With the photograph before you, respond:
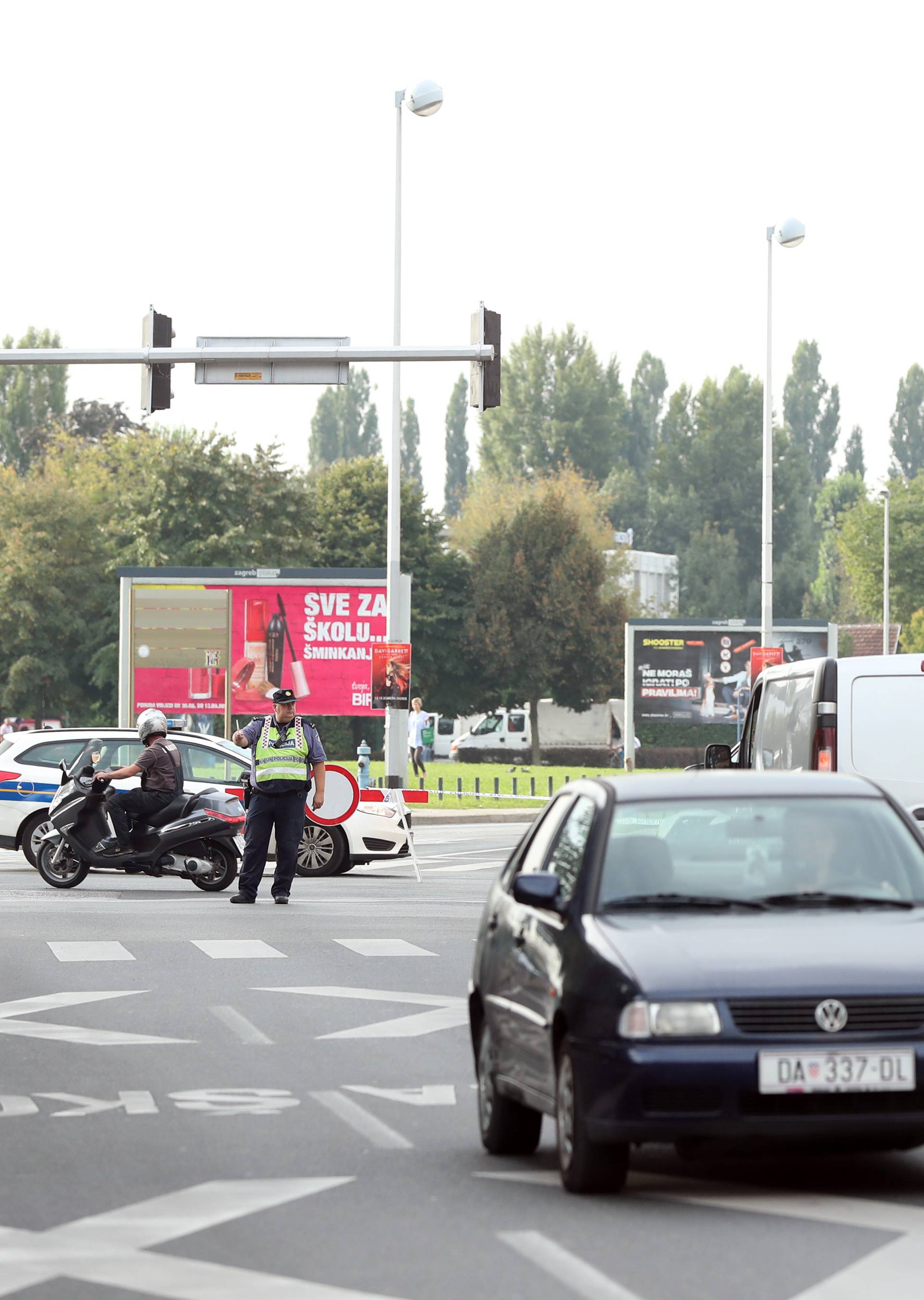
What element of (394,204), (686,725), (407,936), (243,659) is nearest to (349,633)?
(243,659)

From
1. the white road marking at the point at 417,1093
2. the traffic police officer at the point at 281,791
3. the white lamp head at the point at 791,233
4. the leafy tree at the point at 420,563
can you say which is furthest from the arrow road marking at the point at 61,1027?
the leafy tree at the point at 420,563

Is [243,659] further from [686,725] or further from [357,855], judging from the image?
[686,725]

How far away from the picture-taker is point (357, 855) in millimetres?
22797

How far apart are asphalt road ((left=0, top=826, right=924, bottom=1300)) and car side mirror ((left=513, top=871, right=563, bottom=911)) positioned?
902 millimetres

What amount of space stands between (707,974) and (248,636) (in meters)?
37.9

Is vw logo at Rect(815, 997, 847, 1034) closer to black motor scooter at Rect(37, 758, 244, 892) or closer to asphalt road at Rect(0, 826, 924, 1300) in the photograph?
asphalt road at Rect(0, 826, 924, 1300)

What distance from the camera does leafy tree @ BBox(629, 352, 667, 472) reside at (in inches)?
5733

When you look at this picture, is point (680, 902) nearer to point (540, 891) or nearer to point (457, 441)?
point (540, 891)

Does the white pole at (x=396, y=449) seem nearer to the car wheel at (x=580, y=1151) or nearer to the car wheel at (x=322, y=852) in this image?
the car wheel at (x=322, y=852)

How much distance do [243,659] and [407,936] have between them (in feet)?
92.4

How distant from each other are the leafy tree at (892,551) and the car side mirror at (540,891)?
10496 centimetres

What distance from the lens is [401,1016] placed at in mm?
11789

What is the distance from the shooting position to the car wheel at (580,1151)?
679 centimetres

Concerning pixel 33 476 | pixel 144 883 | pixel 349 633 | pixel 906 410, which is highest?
pixel 906 410
